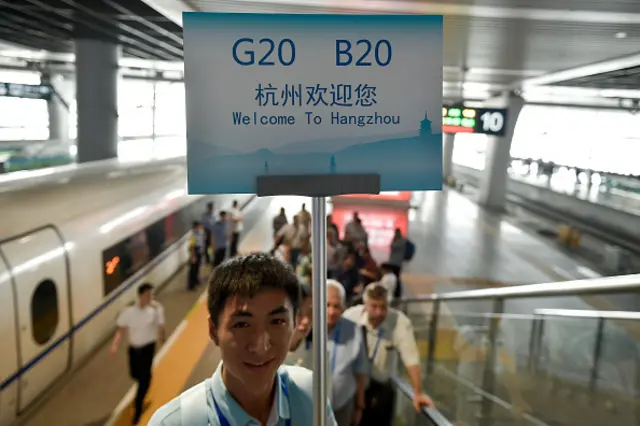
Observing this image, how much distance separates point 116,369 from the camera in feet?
17.6

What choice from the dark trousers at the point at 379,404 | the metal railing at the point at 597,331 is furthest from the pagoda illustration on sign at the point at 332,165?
the metal railing at the point at 597,331

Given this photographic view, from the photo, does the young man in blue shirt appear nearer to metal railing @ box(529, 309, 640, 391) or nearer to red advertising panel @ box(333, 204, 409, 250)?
metal railing @ box(529, 309, 640, 391)

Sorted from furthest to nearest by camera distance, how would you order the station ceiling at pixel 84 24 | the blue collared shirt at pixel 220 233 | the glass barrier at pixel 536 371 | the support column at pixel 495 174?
the support column at pixel 495 174 → the blue collared shirt at pixel 220 233 → the station ceiling at pixel 84 24 → the glass barrier at pixel 536 371

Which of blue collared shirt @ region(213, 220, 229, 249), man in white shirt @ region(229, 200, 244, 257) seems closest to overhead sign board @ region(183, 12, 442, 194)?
blue collared shirt @ region(213, 220, 229, 249)

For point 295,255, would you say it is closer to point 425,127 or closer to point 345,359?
point 345,359

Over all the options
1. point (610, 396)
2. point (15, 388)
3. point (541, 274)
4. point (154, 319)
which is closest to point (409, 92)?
point (610, 396)

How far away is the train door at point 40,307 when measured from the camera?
159 inches

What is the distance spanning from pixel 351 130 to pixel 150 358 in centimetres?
413

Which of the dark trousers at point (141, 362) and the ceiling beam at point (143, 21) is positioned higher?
the ceiling beam at point (143, 21)

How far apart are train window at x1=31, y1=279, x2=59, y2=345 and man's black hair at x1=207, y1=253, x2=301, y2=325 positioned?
332 cm

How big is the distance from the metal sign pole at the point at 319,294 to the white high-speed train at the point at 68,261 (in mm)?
3000

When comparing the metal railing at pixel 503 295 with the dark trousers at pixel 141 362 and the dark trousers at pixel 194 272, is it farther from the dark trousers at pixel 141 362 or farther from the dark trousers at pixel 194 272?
the dark trousers at pixel 194 272

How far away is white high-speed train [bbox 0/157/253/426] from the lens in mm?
3992

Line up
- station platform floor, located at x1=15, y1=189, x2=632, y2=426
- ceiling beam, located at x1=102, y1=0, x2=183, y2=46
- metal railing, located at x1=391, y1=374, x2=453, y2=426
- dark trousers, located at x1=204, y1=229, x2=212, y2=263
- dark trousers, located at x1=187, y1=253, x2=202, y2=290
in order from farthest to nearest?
dark trousers, located at x1=204, y1=229, x2=212, y2=263 → dark trousers, located at x1=187, y1=253, x2=202, y2=290 → ceiling beam, located at x1=102, y1=0, x2=183, y2=46 → station platform floor, located at x1=15, y1=189, x2=632, y2=426 → metal railing, located at x1=391, y1=374, x2=453, y2=426
